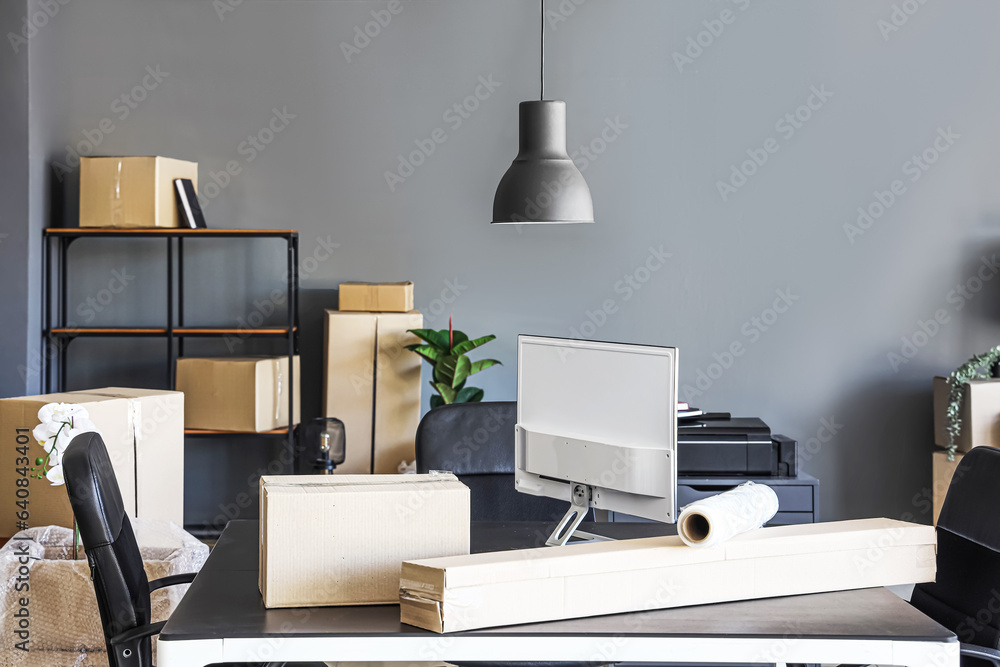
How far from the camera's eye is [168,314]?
153 inches

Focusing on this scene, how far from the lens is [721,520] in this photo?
1656 mm

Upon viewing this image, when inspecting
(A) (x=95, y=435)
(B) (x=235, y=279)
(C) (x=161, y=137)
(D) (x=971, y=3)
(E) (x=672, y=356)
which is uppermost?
(D) (x=971, y=3)

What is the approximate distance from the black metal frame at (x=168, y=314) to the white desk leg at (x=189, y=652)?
237 cm

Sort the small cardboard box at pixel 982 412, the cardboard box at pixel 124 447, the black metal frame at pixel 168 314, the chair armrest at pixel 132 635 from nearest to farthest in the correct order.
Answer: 1. the chair armrest at pixel 132 635
2. the cardboard box at pixel 124 447
3. the small cardboard box at pixel 982 412
4. the black metal frame at pixel 168 314

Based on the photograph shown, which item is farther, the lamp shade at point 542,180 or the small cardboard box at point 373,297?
the small cardboard box at point 373,297

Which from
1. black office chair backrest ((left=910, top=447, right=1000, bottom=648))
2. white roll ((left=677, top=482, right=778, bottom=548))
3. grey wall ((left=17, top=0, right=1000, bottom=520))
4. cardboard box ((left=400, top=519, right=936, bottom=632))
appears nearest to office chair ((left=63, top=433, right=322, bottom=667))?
cardboard box ((left=400, top=519, right=936, bottom=632))

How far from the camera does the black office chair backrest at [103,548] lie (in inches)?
70.9

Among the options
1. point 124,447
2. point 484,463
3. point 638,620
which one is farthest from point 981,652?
point 124,447

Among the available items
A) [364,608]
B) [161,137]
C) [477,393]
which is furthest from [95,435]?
[161,137]

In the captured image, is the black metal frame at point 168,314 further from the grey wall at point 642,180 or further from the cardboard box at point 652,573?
the cardboard box at point 652,573

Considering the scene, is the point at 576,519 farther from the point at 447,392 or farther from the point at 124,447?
the point at 124,447

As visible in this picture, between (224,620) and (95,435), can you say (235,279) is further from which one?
(224,620)

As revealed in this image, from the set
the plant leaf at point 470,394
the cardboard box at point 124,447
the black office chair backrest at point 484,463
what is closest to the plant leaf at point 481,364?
the plant leaf at point 470,394

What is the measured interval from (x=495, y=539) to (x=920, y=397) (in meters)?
2.92
